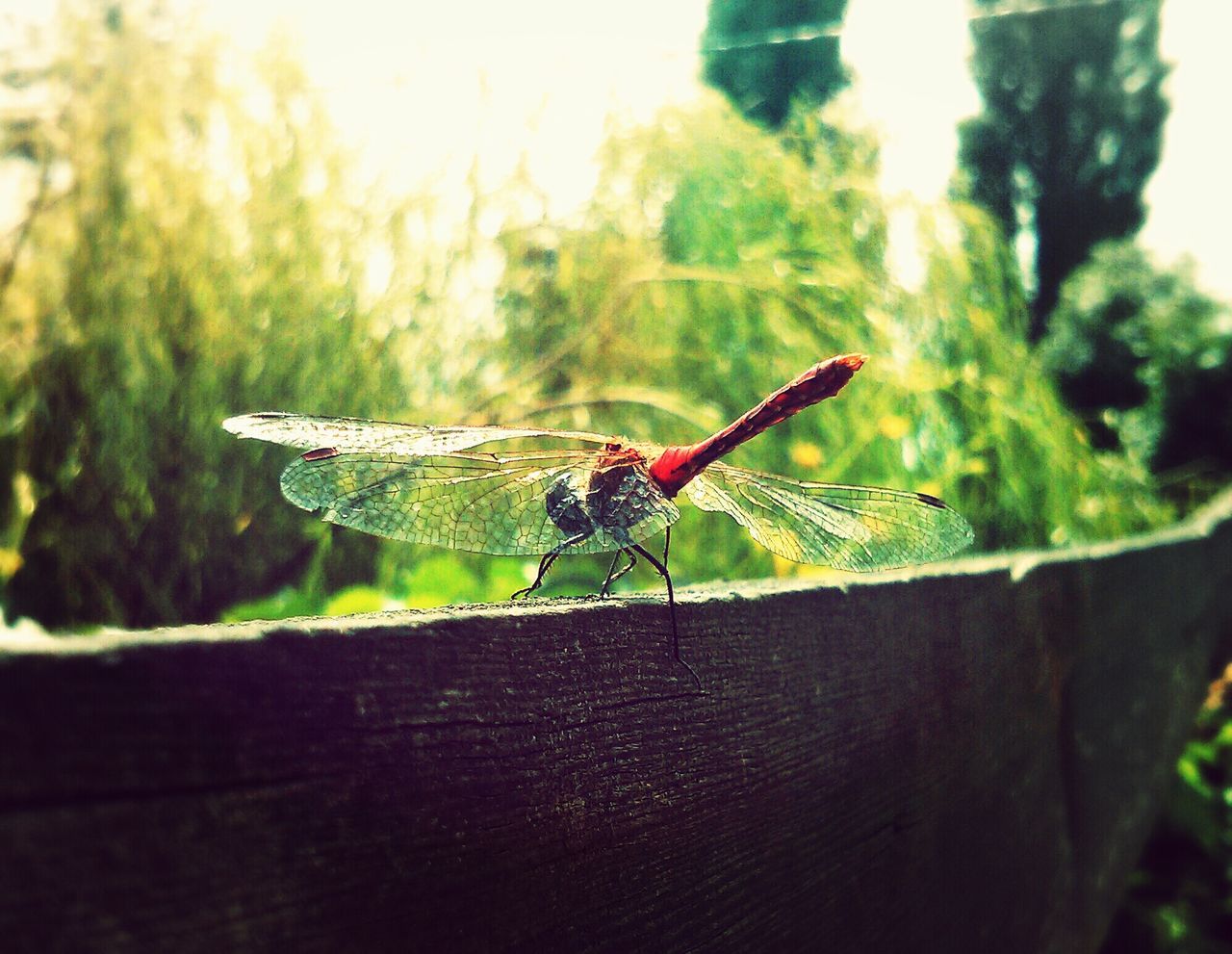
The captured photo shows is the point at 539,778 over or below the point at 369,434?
below

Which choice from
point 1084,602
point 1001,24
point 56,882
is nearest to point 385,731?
point 56,882

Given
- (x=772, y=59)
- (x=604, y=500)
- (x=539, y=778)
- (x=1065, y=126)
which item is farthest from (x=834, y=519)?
(x=1065, y=126)

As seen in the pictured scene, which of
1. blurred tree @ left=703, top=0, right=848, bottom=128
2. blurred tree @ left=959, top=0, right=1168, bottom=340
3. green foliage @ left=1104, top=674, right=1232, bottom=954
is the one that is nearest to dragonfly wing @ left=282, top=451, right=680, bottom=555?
green foliage @ left=1104, top=674, right=1232, bottom=954

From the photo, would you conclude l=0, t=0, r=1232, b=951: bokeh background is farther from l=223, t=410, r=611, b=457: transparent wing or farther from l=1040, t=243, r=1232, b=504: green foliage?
l=1040, t=243, r=1232, b=504: green foliage

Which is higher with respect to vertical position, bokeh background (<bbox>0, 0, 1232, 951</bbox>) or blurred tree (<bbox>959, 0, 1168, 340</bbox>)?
blurred tree (<bbox>959, 0, 1168, 340</bbox>)

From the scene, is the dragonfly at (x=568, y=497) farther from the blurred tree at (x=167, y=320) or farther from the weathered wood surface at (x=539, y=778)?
the blurred tree at (x=167, y=320)

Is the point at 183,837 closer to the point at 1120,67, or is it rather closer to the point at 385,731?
the point at 385,731

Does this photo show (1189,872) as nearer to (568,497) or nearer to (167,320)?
(568,497)
